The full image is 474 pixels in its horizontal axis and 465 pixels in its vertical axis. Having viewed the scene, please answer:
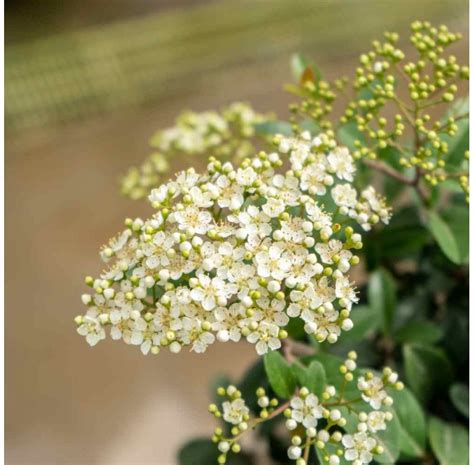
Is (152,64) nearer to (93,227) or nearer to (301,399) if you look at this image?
(93,227)

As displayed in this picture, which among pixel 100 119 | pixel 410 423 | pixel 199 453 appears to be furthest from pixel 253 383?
→ pixel 100 119

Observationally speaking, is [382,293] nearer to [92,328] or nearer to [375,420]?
[375,420]

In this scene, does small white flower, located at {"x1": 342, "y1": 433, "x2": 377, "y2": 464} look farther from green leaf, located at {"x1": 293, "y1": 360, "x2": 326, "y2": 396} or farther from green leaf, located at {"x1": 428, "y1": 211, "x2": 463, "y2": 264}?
green leaf, located at {"x1": 428, "y1": 211, "x2": 463, "y2": 264}

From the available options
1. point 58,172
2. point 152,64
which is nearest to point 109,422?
point 58,172

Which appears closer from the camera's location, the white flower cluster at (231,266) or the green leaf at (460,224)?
the white flower cluster at (231,266)

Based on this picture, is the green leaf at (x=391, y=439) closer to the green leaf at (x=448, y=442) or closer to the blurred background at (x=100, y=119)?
the green leaf at (x=448, y=442)

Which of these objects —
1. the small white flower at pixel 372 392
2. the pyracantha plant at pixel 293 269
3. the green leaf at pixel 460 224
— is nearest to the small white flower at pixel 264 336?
the pyracantha plant at pixel 293 269
